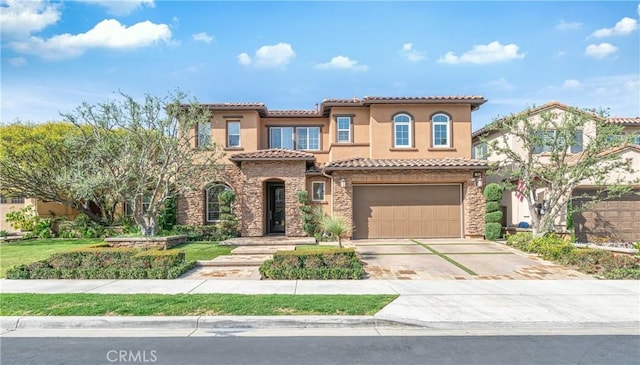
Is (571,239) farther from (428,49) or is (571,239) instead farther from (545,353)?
(545,353)

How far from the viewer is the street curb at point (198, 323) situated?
19.8ft

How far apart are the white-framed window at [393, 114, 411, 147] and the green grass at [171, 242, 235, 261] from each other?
954 cm

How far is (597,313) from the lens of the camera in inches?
261

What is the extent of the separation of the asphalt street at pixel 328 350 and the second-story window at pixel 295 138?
48.9 ft

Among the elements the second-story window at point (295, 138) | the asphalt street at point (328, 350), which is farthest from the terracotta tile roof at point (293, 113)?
the asphalt street at point (328, 350)

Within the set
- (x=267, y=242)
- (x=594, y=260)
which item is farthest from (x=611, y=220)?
(x=267, y=242)

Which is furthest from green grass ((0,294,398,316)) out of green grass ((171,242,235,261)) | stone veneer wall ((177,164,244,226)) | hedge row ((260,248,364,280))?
stone veneer wall ((177,164,244,226))

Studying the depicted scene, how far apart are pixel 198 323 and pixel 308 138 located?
14.8m

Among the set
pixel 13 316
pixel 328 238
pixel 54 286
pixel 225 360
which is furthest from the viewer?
pixel 328 238

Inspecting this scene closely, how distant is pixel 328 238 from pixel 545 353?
39.5 ft

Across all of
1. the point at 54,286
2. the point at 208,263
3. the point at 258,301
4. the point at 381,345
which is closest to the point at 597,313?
the point at 381,345

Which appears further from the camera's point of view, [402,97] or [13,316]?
[402,97]

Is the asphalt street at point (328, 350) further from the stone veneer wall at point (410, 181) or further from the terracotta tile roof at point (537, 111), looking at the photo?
the stone veneer wall at point (410, 181)

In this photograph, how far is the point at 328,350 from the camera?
16.7 feet
